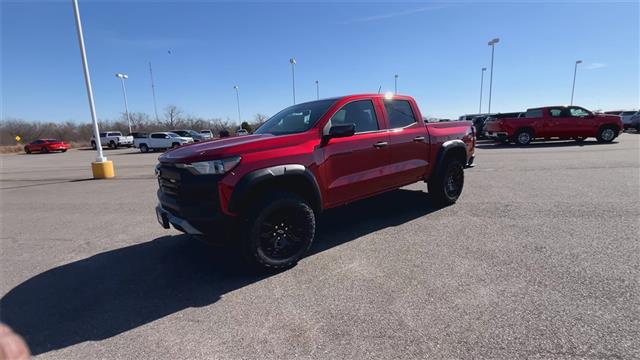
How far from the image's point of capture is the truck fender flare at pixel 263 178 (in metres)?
3.09

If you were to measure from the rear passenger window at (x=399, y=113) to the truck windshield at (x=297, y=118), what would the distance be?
988mm

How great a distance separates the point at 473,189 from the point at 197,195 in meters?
6.02

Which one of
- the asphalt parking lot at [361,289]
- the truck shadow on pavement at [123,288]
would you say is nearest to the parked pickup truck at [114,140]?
the asphalt parking lot at [361,289]

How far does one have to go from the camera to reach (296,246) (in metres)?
3.65

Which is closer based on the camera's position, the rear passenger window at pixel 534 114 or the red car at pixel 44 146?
the rear passenger window at pixel 534 114

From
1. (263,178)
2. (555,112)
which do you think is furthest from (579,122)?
(263,178)

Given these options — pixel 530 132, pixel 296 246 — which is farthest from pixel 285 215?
pixel 530 132

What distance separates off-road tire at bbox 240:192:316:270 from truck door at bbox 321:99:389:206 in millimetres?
510

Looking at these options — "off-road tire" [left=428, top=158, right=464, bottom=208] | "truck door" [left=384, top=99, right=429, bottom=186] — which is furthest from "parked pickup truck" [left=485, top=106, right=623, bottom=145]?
"truck door" [left=384, top=99, right=429, bottom=186]

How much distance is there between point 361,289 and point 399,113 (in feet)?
9.50

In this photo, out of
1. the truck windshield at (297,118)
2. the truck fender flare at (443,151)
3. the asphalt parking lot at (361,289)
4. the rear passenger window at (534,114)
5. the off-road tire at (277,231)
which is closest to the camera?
the asphalt parking lot at (361,289)

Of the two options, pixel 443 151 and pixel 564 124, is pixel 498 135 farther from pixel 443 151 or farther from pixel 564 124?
pixel 443 151

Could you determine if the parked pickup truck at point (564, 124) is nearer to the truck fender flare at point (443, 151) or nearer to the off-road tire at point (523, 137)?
the off-road tire at point (523, 137)

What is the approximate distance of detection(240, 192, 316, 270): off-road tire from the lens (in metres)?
3.23
